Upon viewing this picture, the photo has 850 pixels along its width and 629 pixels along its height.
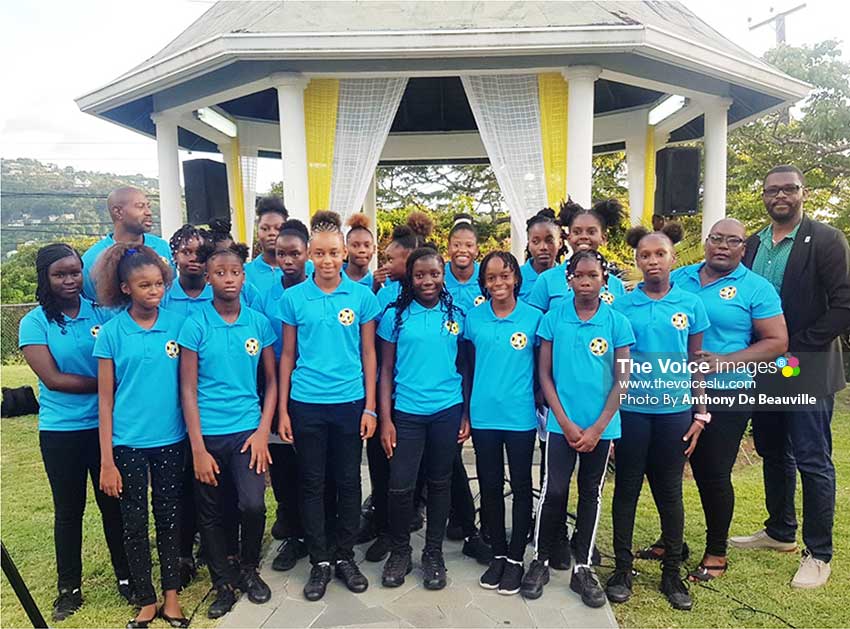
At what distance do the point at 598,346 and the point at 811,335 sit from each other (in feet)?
3.91

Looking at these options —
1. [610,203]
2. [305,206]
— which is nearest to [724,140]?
[610,203]

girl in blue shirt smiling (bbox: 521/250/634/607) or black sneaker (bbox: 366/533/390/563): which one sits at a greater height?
girl in blue shirt smiling (bbox: 521/250/634/607)

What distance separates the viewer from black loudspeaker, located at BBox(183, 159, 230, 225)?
8500 mm

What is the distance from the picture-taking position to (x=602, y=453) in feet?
9.05

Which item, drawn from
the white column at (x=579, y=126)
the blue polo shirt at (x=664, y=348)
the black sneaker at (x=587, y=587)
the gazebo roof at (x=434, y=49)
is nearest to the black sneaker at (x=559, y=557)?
the black sneaker at (x=587, y=587)

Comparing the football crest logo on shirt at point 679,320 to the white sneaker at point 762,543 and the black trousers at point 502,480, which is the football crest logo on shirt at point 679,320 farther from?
the white sneaker at point 762,543

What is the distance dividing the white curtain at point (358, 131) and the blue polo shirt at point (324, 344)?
3594 millimetres

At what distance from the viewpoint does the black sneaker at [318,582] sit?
2.82 m

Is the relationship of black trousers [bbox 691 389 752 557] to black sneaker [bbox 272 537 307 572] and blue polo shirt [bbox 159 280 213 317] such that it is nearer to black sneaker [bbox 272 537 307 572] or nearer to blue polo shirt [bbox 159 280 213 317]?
black sneaker [bbox 272 537 307 572]

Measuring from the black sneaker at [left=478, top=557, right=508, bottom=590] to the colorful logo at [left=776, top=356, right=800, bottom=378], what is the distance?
66.1 inches

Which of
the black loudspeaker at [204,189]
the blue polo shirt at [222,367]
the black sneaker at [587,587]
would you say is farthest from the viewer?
the black loudspeaker at [204,189]

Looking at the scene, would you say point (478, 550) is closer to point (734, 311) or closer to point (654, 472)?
point (654, 472)

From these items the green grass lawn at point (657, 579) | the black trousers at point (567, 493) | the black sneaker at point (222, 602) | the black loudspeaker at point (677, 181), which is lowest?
the green grass lawn at point (657, 579)

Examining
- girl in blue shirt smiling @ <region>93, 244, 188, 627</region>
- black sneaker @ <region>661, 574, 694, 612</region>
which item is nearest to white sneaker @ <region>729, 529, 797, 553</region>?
black sneaker @ <region>661, 574, 694, 612</region>
